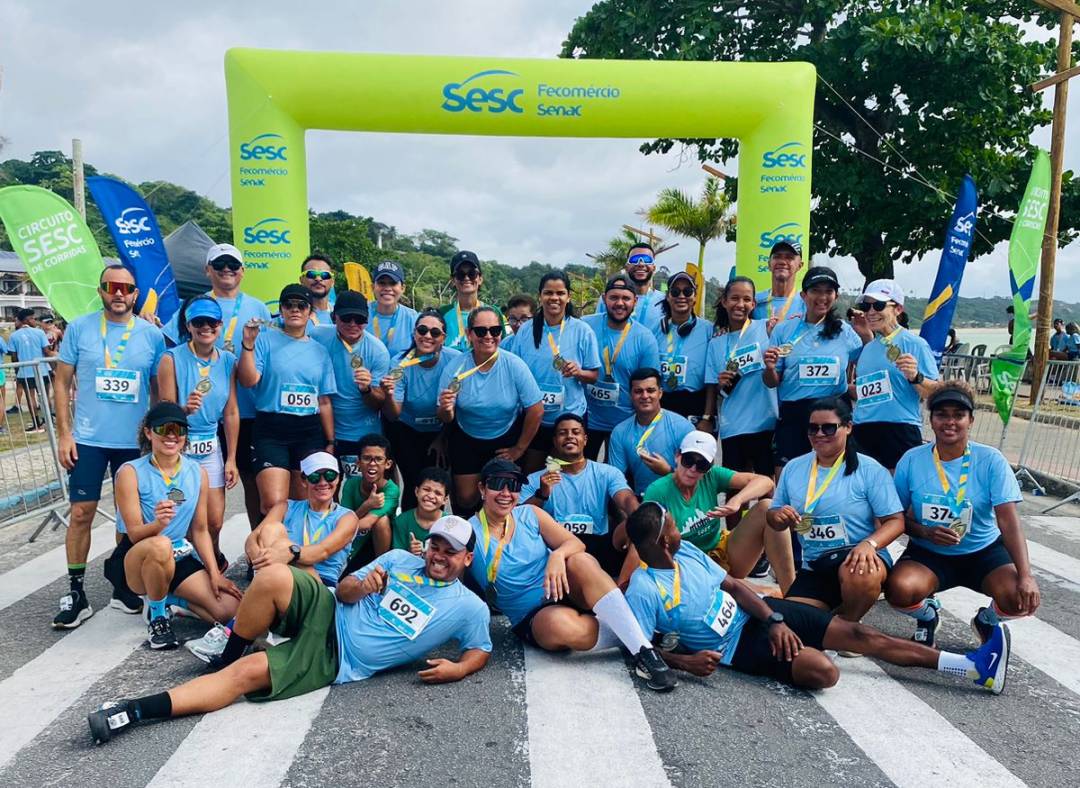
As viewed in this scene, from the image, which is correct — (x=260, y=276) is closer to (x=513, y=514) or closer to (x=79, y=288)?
(x=79, y=288)

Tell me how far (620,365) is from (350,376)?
206 cm

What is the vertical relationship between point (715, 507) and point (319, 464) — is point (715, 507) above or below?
below

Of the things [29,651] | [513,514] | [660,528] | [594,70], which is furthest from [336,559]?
[594,70]

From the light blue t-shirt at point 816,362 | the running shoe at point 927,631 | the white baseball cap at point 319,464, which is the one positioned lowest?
the running shoe at point 927,631

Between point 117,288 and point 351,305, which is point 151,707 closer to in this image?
point 117,288

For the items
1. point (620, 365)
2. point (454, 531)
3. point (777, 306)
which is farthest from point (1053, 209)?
point (454, 531)

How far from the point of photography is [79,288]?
7.76m

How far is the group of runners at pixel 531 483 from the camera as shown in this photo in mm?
4195

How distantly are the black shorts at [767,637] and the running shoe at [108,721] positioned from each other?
2.95 m

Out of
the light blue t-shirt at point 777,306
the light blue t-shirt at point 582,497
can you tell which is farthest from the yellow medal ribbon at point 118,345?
the light blue t-shirt at point 777,306

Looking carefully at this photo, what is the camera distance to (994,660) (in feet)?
13.4

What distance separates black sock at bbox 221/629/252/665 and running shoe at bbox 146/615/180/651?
74 cm

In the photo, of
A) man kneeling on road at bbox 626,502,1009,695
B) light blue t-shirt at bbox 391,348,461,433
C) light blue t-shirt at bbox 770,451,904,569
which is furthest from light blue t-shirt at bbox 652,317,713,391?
man kneeling on road at bbox 626,502,1009,695

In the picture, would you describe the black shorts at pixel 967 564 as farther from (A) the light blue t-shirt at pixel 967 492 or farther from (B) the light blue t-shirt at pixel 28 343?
(B) the light blue t-shirt at pixel 28 343
